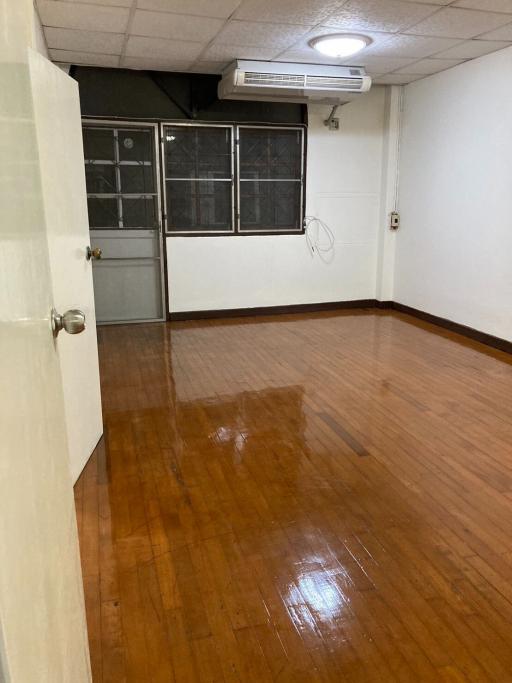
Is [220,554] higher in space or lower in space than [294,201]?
lower

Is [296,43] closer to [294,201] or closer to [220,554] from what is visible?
[294,201]

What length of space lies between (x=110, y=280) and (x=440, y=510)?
475 cm

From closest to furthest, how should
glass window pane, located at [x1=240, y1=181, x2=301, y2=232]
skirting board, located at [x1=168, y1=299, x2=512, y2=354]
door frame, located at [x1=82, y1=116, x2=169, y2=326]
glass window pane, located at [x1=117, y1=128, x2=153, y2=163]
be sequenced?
skirting board, located at [x1=168, y1=299, x2=512, y2=354], door frame, located at [x1=82, y1=116, x2=169, y2=326], glass window pane, located at [x1=117, y1=128, x2=153, y2=163], glass window pane, located at [x1=240, y1=181, x2=301, y2=232]

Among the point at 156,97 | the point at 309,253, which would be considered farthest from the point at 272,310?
the point at 156,97

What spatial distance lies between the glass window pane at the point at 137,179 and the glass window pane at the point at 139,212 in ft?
0.32

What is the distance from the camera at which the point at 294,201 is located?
656cm

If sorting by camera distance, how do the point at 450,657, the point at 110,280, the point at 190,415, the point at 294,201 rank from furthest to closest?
the point at 294,201, the point at 110,280, the point at 190,415, the point at 450,657

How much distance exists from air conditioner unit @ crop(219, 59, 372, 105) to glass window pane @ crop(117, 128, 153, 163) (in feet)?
3.25

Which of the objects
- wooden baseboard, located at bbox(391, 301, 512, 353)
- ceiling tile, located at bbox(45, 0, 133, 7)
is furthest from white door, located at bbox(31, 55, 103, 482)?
wooden baseboard, located at bbox(391, 301, 512, 353)

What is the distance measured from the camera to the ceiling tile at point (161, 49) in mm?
4543

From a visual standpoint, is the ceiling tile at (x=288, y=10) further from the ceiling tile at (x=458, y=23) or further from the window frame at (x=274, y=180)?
the window frame at (x=274, y=180)

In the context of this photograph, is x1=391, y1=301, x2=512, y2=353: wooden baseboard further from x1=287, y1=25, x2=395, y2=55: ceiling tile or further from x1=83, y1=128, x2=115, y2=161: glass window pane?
x1=83, y1=128, x2=115, y2=161: glass window pane

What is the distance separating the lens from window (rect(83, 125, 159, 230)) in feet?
18.9

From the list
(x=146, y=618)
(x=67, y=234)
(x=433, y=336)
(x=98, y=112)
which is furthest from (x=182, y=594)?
(x=98, y=112)
